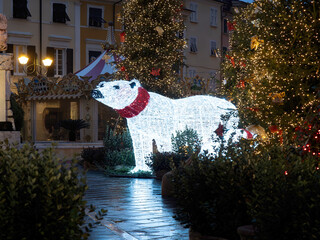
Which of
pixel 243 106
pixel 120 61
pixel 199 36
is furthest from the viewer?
pixel 199 36

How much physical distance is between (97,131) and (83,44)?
48.7ft

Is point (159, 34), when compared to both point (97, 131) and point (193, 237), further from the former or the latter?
point (193, 237)

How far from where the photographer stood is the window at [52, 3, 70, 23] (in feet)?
130

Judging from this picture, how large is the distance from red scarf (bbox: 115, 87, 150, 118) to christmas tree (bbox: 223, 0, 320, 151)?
4.38 m

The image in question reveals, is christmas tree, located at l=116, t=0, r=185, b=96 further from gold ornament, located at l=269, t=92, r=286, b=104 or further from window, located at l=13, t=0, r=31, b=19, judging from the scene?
window, located at l=13, t=0, r=31, b=19

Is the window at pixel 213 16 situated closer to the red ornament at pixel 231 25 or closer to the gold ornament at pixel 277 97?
the red ornament at pixel 231 25

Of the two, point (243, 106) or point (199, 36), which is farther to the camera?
point (199, 36)

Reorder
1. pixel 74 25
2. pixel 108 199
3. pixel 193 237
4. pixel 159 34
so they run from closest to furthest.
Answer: pixel 193 237
pixel 108 199
pixel 159 34
pixel 74 25

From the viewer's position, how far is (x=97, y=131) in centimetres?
2795

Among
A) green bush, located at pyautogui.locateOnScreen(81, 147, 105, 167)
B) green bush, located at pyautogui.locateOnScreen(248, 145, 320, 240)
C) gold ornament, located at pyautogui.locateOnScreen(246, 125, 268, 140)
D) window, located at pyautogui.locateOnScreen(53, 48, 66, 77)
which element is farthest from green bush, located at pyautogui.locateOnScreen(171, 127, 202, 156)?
window, located at pyautogui.locateOnScreen(53, 48, 66, 77)

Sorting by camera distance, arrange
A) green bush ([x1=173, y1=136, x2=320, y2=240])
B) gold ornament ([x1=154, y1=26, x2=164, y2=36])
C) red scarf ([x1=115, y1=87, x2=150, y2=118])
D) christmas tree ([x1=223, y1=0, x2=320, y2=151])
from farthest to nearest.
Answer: gold ornament ([x1=154, y1=26, x2=164, y2=36])
red scarf ([x1=115, y1=87, x2=150, y2=118])
christmas tree ([x1=223, y1=0, x2=320, y2=151])
green bush ([x1=173, y1=136, x2=320, y2=240])

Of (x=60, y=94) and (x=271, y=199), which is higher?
(x=60, y=94)

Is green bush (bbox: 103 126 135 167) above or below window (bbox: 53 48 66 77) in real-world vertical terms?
below

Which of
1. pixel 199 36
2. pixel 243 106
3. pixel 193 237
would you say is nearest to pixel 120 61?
pixel 243 106
